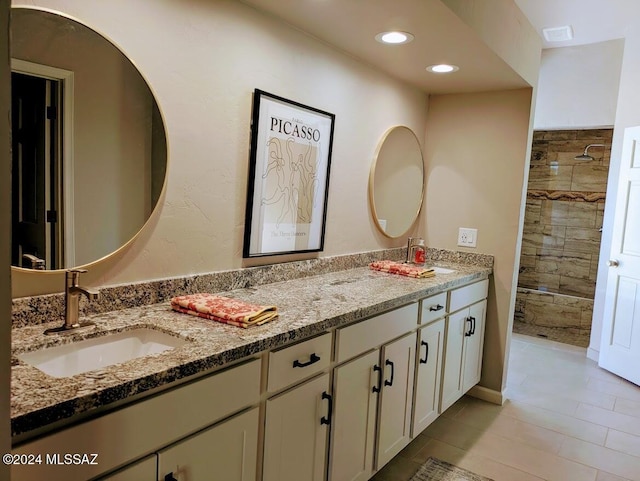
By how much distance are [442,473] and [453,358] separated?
0.64 meters

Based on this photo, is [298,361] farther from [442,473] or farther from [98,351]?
[442,473]

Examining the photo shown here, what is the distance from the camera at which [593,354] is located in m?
4.18

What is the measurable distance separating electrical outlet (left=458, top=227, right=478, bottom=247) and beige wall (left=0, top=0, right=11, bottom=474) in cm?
294

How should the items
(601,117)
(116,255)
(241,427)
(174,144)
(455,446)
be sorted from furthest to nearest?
(601,117) → (455,446) → (174,144) → (116,255) → (241,427)

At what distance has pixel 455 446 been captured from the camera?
8.34 feet

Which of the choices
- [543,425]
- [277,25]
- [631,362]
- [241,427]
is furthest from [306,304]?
[631,362]

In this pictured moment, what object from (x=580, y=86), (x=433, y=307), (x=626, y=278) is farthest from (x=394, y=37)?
(x=580, y=86)

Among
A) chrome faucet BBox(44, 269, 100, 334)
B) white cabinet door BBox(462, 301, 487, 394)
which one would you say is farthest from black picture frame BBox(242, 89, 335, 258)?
white cabinet door BBox(462, 301, 487, 394)

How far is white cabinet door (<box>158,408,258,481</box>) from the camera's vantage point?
1.10 metres

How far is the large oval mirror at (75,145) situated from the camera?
1255 millimetres

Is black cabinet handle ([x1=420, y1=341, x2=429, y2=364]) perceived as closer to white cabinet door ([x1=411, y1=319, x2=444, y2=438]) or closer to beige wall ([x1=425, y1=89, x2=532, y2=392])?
white cabinet door ([x1=411, y1=319, x2=444, y2=438])

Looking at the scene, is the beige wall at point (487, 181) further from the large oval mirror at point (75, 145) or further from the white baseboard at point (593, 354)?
the large oval mirror at point (75, 145)

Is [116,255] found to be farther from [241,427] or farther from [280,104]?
[280,104]

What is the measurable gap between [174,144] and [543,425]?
267 cm
